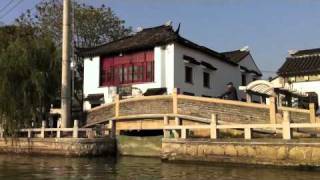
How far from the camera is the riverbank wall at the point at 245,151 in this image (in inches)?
665

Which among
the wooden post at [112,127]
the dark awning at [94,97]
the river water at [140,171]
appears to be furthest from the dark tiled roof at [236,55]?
the river water at [140,171]

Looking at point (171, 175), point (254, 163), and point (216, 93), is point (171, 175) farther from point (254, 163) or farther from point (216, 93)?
point (216, 93)

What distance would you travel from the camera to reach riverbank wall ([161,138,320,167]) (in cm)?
1689

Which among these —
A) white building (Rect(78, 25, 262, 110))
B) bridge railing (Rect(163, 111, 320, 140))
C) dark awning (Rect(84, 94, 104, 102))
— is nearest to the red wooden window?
white building (Rect(78, 25, 262, 110))

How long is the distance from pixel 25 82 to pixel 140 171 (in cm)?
1234

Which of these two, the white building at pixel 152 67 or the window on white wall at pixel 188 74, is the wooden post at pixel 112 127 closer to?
the white building at pixel 152 67

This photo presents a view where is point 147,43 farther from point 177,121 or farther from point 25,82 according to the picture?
point 177,121

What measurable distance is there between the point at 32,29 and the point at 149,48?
12348mm

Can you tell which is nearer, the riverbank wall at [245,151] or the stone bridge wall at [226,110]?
the riverbank wall at [245,151]

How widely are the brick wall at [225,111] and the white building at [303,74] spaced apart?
1061 cm

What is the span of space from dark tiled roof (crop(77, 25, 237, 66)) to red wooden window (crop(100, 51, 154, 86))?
508 mm

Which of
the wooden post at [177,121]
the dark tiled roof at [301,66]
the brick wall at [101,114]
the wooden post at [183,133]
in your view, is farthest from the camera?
the dark tiled roof at [301,66]

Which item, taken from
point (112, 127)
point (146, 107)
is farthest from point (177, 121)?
point (112, 127)

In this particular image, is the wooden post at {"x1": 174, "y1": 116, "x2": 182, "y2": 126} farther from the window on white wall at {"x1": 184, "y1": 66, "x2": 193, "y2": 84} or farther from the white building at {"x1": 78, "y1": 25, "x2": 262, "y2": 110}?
the window on white wall at {"x1": 184, "y1": 66, "x2": 193, "y2": 84}
